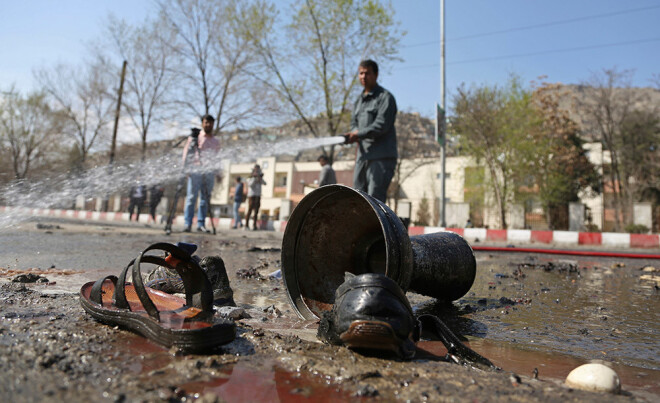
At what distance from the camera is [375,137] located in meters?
5.12

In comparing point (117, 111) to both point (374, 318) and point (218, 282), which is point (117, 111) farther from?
point (374, 318)

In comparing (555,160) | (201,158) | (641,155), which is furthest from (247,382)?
(641,155)

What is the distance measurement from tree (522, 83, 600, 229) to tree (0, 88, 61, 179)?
38781mm

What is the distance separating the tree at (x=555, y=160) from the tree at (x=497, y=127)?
1.11 metres

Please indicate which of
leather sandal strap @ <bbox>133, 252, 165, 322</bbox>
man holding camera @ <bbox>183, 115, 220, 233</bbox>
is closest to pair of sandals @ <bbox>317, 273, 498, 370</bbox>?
leather sandal strap @ <bbox>133, 252, 165, 322</bbox>

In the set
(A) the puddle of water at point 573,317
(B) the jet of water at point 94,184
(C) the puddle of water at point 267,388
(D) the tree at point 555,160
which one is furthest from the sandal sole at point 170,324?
(D) the tree at point 555,160

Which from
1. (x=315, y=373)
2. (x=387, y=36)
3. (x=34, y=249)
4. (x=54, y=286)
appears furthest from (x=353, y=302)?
(x=387, y=36)

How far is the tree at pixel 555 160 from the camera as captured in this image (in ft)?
93.7

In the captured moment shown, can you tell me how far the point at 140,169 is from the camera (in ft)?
29.8

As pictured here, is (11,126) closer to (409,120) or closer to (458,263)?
(409,120)

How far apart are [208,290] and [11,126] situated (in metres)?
Result: 48.3

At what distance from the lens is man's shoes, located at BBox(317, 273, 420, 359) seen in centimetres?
160

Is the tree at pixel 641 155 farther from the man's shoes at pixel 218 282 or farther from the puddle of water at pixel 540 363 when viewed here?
the man's shoes at pixel 218 282

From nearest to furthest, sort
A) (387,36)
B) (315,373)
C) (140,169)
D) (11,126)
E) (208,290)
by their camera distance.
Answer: (315,373), (208,290), (140,169), (387,36), (11,126)
